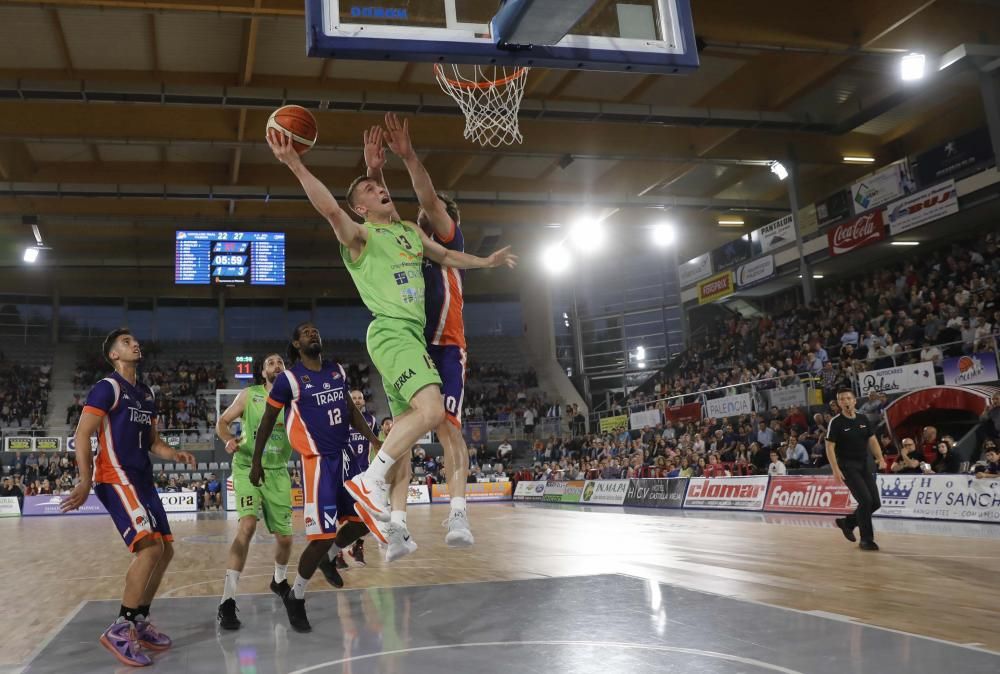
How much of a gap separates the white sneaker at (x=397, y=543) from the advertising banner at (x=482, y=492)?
22.9m

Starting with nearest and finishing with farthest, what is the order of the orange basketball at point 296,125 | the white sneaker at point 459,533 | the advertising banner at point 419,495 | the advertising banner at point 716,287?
the white sneaker at point 459,533, the orange basketball at point 296,125, the advertising banner at point 419,495, the advertising banner at point 716,287

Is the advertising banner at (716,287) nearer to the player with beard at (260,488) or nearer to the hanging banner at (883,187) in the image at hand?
the hanging banner at (883,187)

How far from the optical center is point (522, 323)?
42281mm

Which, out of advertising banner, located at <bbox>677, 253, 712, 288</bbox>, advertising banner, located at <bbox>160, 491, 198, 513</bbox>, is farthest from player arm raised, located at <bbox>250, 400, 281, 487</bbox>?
advertising banner, located at <bbox>677, 253, 712, 288</bbox>

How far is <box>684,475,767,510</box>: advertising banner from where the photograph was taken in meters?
17.1

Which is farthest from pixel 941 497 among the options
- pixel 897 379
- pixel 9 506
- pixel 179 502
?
pixel 9 506

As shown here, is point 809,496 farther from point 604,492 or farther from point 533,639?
point 533,639

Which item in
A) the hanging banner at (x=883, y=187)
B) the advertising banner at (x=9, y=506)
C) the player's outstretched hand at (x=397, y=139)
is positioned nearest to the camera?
the player's outstretched hand at (x=397, y=139)

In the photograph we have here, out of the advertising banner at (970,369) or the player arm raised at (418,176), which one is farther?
the advertising banner at (970,369)

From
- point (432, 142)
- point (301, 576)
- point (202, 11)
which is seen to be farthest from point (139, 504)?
point (432, 142)

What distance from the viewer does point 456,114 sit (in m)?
19.1

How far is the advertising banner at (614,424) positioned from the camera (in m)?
26.5

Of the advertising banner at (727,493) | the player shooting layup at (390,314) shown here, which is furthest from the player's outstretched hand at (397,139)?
the advertising banner at (727,493)

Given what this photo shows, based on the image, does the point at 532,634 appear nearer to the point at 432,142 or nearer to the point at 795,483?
the point at 795,483
